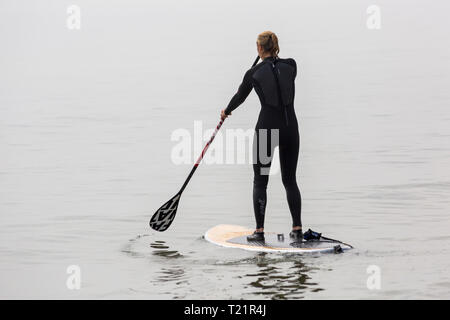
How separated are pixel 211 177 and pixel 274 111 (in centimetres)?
598

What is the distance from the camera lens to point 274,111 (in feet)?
33.9

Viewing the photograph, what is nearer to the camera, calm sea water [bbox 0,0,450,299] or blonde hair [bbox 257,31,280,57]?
calm sea water [bbox 0,0,450,299]

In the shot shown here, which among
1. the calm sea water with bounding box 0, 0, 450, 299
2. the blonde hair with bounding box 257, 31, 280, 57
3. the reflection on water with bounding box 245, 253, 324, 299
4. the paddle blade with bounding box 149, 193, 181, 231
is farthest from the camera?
the paddle blade with bounding box 149, 193, 181, 231

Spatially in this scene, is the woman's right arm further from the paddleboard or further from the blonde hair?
the paddleboard

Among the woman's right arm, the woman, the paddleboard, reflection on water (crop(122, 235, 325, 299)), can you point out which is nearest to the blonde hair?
the woman

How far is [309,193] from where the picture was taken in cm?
1452

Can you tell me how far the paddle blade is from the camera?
37.4 ft

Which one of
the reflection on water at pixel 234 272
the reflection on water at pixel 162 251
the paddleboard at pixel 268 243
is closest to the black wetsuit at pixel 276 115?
the paddleboard at pixel 268 243

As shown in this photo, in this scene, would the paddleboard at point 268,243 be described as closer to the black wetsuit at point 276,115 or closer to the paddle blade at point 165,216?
the black wetsuit at point 276,115

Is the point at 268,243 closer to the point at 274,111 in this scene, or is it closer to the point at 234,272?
the point at 234,272

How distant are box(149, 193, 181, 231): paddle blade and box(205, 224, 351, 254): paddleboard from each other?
1.45ft

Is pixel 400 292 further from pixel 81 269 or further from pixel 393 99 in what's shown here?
pixel 393 99

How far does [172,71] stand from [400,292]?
1312 inches

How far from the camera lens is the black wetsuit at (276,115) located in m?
10.3
